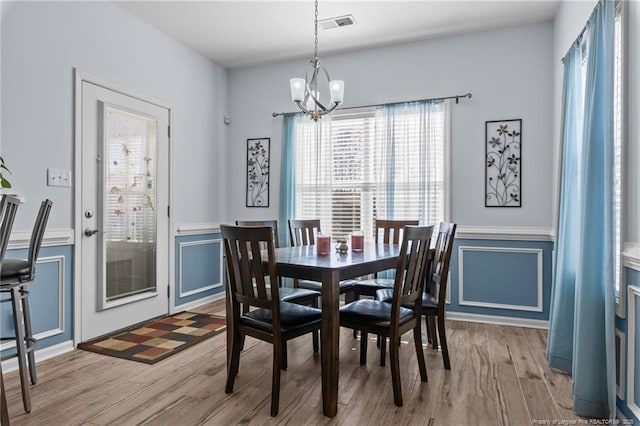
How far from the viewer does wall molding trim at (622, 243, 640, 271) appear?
182cm

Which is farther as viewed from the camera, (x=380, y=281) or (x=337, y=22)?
(x=337, y=22)

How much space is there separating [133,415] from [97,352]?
1135 millimetres

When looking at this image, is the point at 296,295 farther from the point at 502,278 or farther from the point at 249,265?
the point at 502,278

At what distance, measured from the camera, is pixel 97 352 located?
2990 millimetres

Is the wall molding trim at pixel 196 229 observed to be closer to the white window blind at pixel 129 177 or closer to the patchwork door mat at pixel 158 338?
the white window blind at pixel 129 177

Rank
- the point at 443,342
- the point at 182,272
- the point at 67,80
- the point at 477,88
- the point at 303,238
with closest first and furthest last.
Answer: the point at 443,342
the point at 67,80
the point at 303,238
the point at 477,88
the point at 182,272

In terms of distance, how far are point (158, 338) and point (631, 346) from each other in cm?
314

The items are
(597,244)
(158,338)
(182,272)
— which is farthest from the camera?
(182,272)

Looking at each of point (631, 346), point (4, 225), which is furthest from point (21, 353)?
point (631, 346)

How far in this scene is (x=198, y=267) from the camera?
448 cm

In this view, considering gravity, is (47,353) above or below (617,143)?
below

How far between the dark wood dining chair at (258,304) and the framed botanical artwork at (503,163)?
7.78ft

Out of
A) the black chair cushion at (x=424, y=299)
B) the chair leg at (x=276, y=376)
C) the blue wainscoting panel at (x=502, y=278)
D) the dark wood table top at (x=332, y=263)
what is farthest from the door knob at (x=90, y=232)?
the blue wainscoting panel at (x=502, y=278)

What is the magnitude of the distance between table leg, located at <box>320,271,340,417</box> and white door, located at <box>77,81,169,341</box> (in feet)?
7.15
